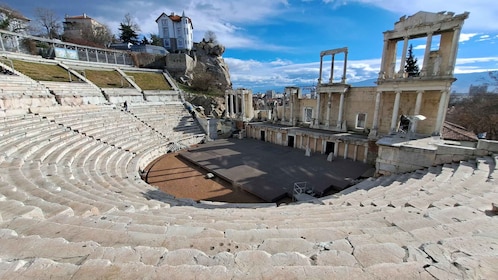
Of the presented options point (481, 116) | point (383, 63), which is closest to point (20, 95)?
point (383, 63)

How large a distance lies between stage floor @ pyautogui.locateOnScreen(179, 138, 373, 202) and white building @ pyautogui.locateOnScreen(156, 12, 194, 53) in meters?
45.5

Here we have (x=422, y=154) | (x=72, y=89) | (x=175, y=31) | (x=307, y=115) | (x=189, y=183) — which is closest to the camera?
(x=422, y=154)

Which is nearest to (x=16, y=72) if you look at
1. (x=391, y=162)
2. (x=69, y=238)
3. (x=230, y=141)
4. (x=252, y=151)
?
(x=230, y=141)

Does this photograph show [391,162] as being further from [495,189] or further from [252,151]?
[252,151]

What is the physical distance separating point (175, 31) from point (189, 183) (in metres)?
55.2

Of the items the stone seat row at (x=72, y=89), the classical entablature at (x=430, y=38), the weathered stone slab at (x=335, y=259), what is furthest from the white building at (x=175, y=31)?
the weathered stone slab at (x=335, y=259)

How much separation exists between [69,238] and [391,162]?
12.5 m

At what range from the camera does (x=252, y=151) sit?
17.9 meters

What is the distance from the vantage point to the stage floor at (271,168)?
433 inches

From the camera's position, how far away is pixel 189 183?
12000 millimetres

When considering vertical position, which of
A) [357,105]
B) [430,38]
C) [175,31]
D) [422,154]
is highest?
[175,31]

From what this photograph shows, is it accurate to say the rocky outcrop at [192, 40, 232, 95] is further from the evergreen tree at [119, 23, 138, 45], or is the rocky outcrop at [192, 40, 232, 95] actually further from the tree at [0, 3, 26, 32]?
the tree at [0, 3, 26, 32]

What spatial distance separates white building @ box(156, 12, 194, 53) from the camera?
5375 centimetres

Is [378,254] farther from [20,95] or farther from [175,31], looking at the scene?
[175,31]
